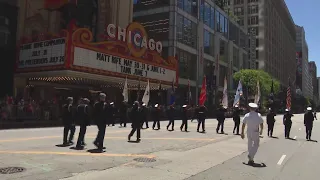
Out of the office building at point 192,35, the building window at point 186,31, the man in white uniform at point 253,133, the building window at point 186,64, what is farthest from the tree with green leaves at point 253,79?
the man in white uniform at point 253,133

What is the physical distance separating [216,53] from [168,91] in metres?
19.2

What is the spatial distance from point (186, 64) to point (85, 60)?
2723cm

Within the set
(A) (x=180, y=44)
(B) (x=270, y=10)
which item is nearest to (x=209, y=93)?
(A) (x=180, y=44)

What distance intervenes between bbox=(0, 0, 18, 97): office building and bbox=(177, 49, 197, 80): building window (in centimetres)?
2555

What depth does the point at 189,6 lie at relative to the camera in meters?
53.3

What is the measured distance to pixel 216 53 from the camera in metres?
62.6

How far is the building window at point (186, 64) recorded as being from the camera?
50769 millimetres

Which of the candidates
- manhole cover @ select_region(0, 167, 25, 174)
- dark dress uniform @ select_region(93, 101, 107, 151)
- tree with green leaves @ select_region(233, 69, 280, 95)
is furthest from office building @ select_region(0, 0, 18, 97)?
tree with green leaves @ select_region(233, 69, 280, 95)

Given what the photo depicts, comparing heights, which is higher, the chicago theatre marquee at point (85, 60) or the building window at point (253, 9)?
the building window at point (253, 9)

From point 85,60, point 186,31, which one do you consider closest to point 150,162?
point 85,60

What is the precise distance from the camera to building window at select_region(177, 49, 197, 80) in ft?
167

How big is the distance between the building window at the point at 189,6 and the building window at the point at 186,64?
20.4 feet

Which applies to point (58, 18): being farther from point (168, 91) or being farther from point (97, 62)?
point (168, 91)

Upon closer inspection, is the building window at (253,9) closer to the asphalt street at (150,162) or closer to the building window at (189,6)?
the building window at (189,6)
